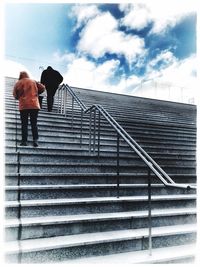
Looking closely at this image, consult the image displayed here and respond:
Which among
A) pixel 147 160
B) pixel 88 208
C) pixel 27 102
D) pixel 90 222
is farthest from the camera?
pixel 27 102

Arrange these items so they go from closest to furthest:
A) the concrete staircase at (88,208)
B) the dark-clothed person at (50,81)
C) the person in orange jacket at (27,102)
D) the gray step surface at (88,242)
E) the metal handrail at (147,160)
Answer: the gray step surface at (88,242) → the concrete staircase at (88,208) → the metal handrail at (147,160) → the person in orange jacket at (27,102) → the dark-clothed person at (50,81)

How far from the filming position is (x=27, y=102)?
5.19 m

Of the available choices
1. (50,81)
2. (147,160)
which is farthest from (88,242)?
(50,81)

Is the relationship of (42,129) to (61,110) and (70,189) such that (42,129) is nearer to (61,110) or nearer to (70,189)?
(61,110)

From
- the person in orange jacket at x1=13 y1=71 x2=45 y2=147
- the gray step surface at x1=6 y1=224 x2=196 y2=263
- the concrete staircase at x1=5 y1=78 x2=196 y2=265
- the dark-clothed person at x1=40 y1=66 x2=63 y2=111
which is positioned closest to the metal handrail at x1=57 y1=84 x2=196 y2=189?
the concrete staircase at x1=5 y1=78 x2=196 y2=265

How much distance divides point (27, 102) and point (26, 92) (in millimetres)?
176

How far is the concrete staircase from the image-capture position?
10.1 ft

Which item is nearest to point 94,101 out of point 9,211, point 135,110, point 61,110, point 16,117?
point 135,110

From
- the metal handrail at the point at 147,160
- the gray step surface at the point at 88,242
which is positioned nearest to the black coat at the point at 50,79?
the metal handrail at the point at 147,160

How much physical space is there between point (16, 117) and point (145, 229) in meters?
3.51

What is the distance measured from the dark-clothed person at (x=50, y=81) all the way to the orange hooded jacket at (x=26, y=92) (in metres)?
1.80

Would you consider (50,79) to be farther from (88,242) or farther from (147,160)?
(88,242)

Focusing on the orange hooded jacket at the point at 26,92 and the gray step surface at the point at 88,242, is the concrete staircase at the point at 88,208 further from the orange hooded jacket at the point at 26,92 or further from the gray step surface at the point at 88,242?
the orange hooded jacket at the point at 26,92

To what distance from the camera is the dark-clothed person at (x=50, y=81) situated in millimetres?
7215
